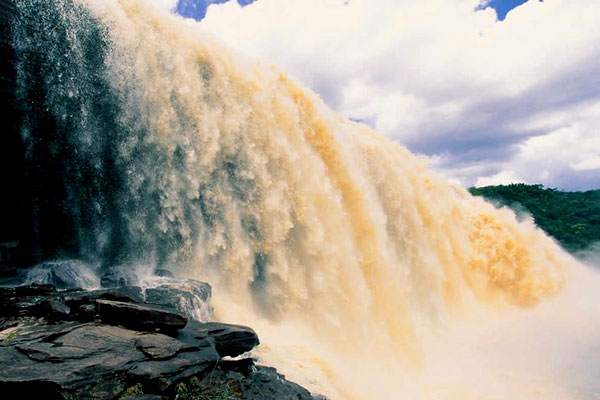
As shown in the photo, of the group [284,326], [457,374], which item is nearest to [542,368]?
[457,374]

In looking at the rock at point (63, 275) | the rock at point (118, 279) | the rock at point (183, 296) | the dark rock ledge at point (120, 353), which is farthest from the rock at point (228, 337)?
the rock at point (63, 275)

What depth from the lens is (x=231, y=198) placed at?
1157 cm

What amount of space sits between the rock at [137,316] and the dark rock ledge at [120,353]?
1cm

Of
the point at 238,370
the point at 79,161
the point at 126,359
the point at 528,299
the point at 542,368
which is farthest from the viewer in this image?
the point at 528,299

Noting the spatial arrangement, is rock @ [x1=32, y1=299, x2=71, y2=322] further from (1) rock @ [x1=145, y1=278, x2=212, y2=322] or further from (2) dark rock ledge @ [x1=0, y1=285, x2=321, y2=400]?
(1) rock @ [x1=145, y1=278, x2=212, y2=322]

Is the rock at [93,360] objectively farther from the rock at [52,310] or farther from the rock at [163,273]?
the rock at [163,273]

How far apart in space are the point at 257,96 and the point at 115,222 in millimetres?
5039

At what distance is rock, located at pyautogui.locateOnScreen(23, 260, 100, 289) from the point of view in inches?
364

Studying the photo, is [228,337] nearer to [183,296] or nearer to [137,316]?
[137,316]

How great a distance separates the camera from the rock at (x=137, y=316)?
6.18 meters

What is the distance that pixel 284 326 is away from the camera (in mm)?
11234

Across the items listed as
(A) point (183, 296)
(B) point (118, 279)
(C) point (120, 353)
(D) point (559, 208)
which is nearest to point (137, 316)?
(C) point (120, 353)

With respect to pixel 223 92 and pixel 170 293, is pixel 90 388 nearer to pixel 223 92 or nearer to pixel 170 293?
pixel 170 293

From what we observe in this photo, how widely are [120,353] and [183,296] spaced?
2.64 meters
